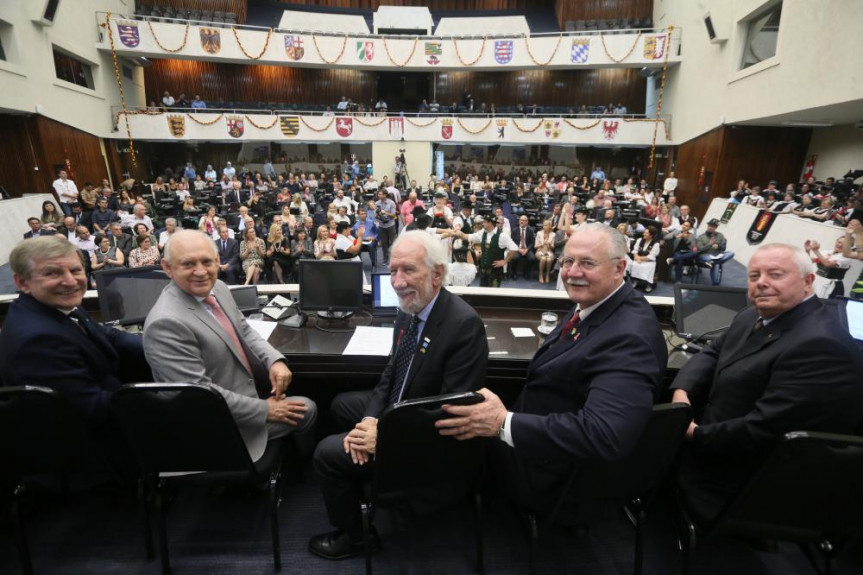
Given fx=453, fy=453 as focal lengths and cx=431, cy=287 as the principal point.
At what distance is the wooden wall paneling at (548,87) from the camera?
62.3 feet

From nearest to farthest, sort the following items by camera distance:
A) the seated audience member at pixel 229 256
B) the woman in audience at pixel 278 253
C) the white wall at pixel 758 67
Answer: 1. the seated audience member at pixel 229 256
2. the woman in audience at pixel 278 253
3. the white wall at pixel 758 67

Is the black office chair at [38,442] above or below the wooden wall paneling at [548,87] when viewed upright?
below

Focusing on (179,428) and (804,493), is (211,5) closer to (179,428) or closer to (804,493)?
(179,428)

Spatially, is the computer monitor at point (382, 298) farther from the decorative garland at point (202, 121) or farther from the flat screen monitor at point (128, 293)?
the decorative garland at point (202, 121)

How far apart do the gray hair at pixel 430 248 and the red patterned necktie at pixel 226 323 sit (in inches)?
34.5

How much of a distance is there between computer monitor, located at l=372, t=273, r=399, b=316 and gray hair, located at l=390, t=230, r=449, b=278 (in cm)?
111

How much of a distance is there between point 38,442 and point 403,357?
1.44m

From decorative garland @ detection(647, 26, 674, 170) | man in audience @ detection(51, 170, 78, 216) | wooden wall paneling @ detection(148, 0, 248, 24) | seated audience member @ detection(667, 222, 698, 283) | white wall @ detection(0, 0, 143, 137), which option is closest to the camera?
seated audience member @ detection(667, 222, 698, 283)

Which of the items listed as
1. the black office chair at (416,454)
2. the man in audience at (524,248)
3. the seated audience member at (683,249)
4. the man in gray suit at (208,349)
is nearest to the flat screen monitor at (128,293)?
the man in gray suit at (208,349)

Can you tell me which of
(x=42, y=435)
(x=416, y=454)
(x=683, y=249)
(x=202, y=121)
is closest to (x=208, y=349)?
(x=42, y=435)

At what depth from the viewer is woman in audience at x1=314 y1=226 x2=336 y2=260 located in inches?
242

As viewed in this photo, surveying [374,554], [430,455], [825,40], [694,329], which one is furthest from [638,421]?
[825,40]

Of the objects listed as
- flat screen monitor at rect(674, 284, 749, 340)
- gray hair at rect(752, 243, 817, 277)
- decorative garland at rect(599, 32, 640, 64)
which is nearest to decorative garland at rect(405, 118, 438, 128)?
decorative garland at rect(599, 32, 640, 64)

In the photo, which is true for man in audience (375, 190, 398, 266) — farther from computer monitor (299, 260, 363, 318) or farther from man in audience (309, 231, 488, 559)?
man in audience (309, 231, 488, 559)
